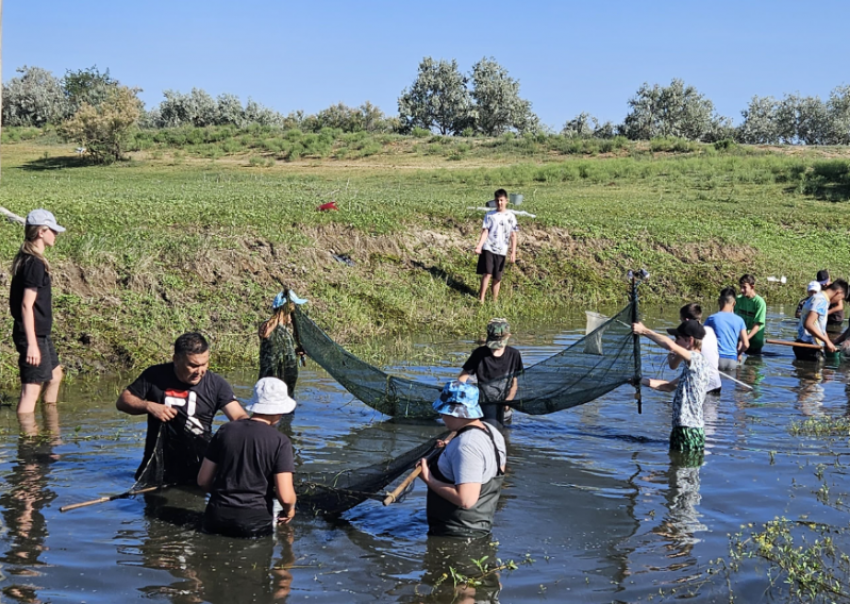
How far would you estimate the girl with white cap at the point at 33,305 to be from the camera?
8.19m

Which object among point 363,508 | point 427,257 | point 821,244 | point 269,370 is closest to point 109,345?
point 269,370

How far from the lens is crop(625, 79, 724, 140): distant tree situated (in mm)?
83562

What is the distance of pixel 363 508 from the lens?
7645 millimetres

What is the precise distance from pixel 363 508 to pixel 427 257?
1104 centimetres

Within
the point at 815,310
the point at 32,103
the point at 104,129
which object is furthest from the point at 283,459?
the point at 32,103

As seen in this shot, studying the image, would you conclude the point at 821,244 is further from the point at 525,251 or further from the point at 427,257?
the point at 427,257

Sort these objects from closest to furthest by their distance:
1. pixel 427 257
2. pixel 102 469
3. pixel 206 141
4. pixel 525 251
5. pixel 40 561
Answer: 1. pixel 40 561
2. pixel 102 469
3. pixel 427 257
4. pixel 525 251
5. pixel 206 141

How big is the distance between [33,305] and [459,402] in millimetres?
4319

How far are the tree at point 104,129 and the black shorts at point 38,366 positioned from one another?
1375 inches

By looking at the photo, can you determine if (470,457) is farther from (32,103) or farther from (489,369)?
(32,103)

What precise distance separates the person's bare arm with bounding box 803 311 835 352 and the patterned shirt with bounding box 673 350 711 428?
19.9 feet

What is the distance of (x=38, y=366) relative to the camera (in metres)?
8.49

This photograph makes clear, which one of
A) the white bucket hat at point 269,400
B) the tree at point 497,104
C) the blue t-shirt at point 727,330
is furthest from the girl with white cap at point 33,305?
the tree at point 497,104

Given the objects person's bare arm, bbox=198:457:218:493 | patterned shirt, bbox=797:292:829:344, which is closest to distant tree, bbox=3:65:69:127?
patterned shirt, bbox=797:292:829:344
